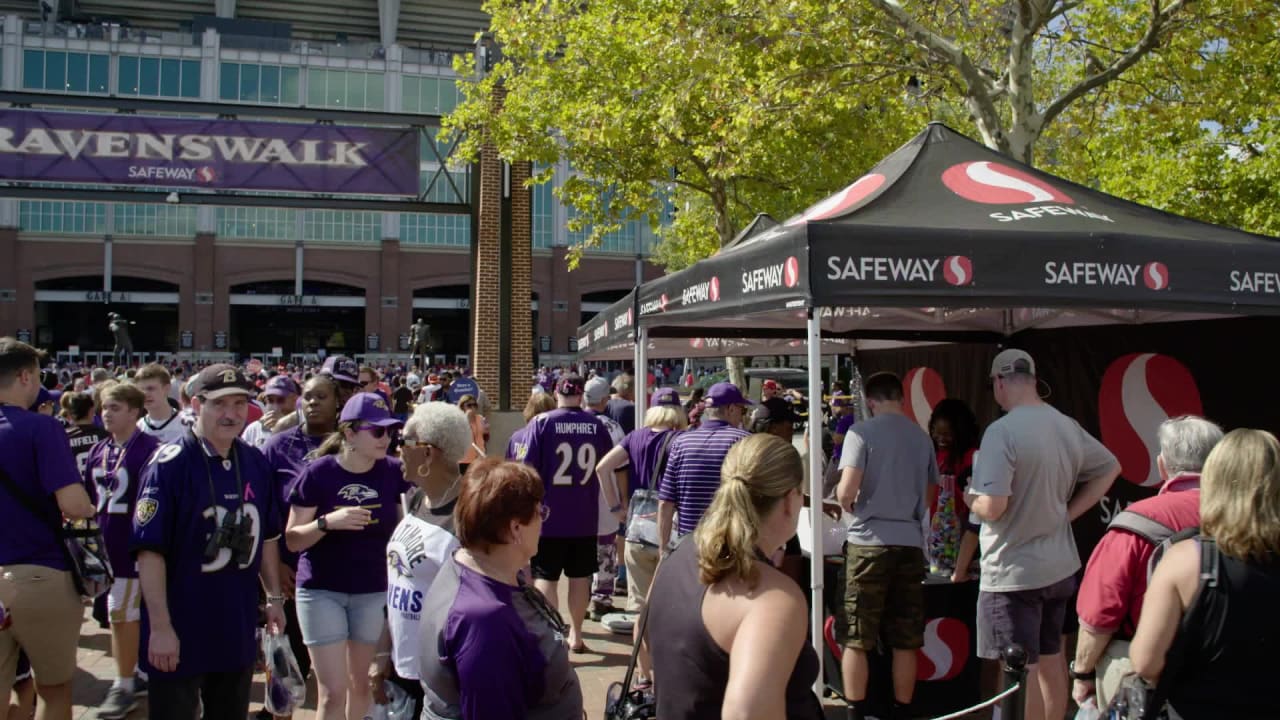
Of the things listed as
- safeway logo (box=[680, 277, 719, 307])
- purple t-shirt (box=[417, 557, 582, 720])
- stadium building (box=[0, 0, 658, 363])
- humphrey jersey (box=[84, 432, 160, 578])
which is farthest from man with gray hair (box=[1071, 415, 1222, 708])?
stadium building (box=[0, 0, 658, 363])

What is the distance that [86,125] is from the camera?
1502 centimetres

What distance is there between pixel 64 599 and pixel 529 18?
53.0 ft

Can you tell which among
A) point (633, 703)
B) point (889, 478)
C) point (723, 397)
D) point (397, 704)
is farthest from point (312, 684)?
point (633, 703)

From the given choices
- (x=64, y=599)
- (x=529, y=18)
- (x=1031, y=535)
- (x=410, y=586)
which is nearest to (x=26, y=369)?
(x=64, y=599)

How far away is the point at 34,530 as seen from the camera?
423cm

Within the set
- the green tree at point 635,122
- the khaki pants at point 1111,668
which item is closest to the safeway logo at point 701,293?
the khaki pants at point 1111,668

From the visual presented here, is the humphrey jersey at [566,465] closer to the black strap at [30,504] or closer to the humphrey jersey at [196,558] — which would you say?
the humphrey jersey at [196,558]

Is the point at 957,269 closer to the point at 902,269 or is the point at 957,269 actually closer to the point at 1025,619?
the point at 902,269

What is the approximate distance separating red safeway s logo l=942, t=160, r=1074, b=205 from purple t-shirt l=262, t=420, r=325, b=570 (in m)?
3.92

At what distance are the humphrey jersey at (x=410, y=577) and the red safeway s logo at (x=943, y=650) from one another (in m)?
3.34

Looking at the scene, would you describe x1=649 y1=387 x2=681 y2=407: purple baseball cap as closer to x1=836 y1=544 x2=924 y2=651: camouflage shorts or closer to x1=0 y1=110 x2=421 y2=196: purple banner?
x1=836 y1=544 x2=924 y2=651: camouflage shorts

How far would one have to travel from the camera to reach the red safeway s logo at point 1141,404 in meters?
6.58

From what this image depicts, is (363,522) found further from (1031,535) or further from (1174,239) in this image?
(1174,239)

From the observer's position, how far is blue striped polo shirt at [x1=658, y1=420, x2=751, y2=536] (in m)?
5.46
